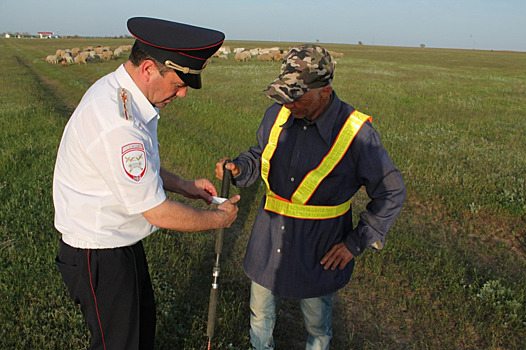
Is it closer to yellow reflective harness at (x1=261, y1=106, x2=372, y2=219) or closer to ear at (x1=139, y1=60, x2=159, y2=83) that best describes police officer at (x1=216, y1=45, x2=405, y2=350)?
yellow reflective harness at (x1=261, y1=106, x2=372, y2=219)

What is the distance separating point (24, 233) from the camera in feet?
19.7

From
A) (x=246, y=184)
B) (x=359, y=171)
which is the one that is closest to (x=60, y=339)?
(x=246, y=184)

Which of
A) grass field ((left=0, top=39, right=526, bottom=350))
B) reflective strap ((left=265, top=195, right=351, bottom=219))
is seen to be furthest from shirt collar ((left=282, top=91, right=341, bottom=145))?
grass field ((left=0, top=39, right=526, bottom=350))

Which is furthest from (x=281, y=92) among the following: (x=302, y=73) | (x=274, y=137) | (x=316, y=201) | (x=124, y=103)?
(x=124, y=103)

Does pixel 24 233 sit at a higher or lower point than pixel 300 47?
lower

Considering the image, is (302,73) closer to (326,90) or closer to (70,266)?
(326,90)

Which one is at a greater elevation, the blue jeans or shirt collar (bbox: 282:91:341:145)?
shirt collar (bbox: 282:91:341:145)

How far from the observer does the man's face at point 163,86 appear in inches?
103

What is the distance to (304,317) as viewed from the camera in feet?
11.5

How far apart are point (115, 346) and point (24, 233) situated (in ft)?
13.2

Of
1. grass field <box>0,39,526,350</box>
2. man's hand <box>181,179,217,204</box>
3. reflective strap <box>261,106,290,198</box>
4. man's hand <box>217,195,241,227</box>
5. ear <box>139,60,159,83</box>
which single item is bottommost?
grass field <box>0,39,526,350</box>

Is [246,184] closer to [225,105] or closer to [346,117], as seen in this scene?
[346,117]

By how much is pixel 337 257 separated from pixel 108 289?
1.72m

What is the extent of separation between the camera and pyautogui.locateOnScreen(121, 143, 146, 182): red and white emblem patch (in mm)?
2295
